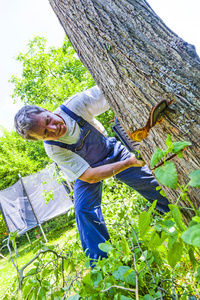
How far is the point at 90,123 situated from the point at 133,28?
1.41 meters

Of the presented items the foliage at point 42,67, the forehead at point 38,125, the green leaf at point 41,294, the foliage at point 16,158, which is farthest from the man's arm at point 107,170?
the foliage at point 42,67

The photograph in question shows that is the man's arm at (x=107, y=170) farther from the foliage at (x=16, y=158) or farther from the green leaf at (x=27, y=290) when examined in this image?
the foliage at (x=16, y=158)

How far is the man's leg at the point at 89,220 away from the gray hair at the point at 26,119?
88 cm

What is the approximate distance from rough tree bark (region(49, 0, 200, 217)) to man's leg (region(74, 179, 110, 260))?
4.55 feet

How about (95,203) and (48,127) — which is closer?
(48,127)

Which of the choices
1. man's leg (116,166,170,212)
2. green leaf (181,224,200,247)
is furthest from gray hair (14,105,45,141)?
green leaf (181,224,200,247)

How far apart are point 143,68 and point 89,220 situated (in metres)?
1.81

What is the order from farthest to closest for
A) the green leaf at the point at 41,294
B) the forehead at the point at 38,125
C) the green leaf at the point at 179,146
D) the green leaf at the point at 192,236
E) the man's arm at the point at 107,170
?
1. the forehead at the point at 38,125
2. the man's arm at the point at 107,170
3. the green leaf at the point at 41,294
4. the green leaf at the point at 179,146
5. the green leaf at the point at 192,236

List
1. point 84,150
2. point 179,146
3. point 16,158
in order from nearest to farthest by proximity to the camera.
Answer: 1. point 179,146
2. point 84,150
3. point 16,158

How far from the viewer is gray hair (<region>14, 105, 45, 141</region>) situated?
1866 millimetres

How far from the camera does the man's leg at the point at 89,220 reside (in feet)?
7.09

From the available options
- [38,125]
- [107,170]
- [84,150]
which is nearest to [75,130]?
[84,150]

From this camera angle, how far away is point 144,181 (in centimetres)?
216

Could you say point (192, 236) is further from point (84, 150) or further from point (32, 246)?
point (32, 246)
